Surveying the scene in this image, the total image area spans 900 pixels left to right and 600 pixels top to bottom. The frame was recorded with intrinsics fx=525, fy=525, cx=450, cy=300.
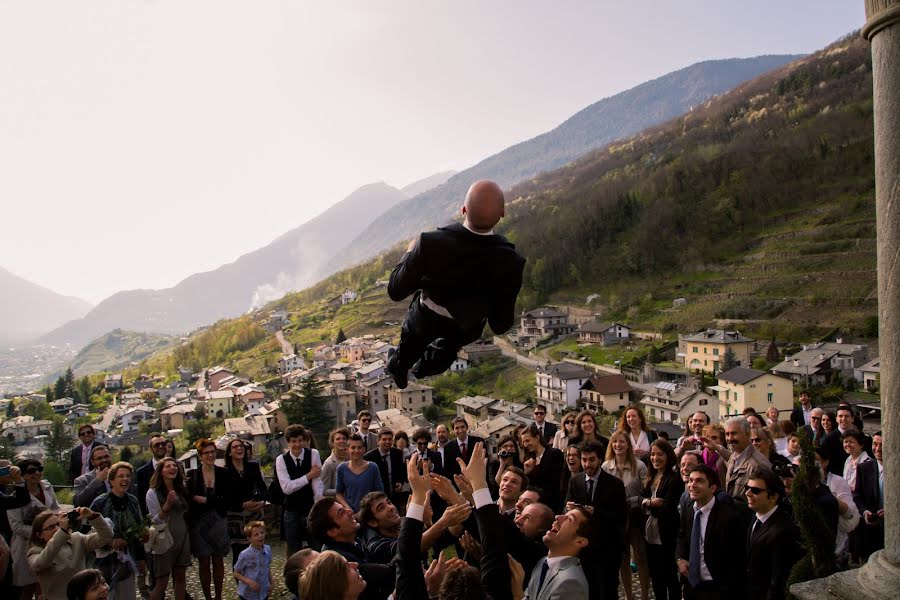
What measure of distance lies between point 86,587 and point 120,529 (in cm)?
162

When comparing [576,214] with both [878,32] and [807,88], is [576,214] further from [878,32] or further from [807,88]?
[878,32]

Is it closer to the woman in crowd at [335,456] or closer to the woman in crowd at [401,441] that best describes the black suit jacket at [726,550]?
the woman in crowd at [335,456]

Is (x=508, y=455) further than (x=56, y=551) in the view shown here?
Yes

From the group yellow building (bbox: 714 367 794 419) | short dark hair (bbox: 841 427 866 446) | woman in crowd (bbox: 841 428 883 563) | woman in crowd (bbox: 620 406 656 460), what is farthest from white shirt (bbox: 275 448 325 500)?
yellow building (bbox: 714 367 794 419)

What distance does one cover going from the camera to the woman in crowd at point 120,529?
4.59 meters

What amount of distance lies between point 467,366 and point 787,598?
5147 centimetres

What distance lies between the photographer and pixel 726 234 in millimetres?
70000

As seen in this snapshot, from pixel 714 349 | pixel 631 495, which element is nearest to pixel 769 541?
pixel 631 495

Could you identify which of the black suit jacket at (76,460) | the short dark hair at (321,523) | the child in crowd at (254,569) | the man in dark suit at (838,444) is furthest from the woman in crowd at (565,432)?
the black suit jacket at (76,460)

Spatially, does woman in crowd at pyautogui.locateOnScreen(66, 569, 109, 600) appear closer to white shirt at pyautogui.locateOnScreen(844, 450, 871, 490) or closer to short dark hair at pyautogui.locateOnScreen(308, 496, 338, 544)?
short dark hair at pyautogui.locateOnScreen(308, 496, 338, 544)

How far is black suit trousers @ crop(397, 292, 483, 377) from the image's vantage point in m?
2.86

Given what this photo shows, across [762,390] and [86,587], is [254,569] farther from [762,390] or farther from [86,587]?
[762,390]

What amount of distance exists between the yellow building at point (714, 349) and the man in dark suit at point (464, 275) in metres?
41.7

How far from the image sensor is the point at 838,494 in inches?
173
